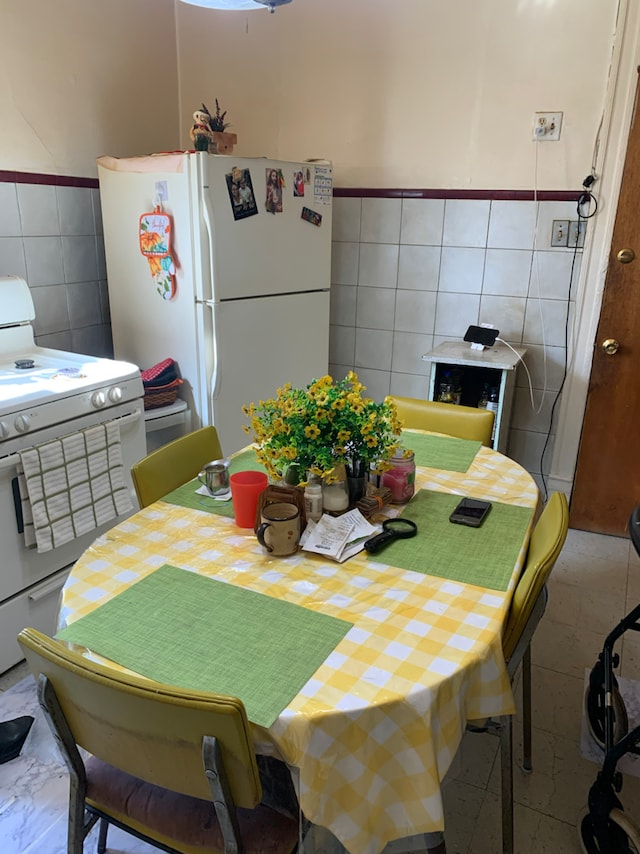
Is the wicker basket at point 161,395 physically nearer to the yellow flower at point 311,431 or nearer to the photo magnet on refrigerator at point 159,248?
the photo magnet on refrigerator at point 159,248

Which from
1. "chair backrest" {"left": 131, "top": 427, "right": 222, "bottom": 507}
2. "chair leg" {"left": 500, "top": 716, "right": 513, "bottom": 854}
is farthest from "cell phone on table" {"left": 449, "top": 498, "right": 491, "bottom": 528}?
"chair backrest" {"left": 131, "top": 427, "right": 222, "bottom": 507}

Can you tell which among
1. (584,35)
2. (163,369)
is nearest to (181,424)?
(163,369)

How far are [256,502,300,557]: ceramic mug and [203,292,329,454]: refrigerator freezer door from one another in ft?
4.47

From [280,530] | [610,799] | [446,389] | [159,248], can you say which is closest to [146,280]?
[159,248]

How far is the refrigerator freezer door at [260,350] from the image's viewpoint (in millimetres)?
2715

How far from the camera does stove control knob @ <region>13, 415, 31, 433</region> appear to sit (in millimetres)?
1922

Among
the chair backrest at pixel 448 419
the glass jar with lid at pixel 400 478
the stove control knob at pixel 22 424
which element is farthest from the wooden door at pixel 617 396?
the stove control knob at pixel 22 424

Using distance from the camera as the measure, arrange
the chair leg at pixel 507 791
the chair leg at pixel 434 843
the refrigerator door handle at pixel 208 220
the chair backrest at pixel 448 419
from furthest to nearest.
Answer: the refrigerator door handle at pixel 208 220
the chair backrest at pixel 448 419
the chair leg at pixel 507 791
the chair leg at pixel 434 843

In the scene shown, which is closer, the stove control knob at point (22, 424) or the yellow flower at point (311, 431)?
the yellow flower at point (311, 431)

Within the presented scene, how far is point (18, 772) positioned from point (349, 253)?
2.67m

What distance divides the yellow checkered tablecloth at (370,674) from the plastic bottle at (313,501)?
0.13 metres

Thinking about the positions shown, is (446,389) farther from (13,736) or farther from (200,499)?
(13,736)

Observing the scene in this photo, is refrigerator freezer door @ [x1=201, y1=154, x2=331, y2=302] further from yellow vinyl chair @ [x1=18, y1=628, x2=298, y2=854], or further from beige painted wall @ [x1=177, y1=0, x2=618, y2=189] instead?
yellow vinyl chair @ [x1=18, y1=628, x2=298, y2=854]

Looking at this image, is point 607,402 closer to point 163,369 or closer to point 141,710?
point 163,369
